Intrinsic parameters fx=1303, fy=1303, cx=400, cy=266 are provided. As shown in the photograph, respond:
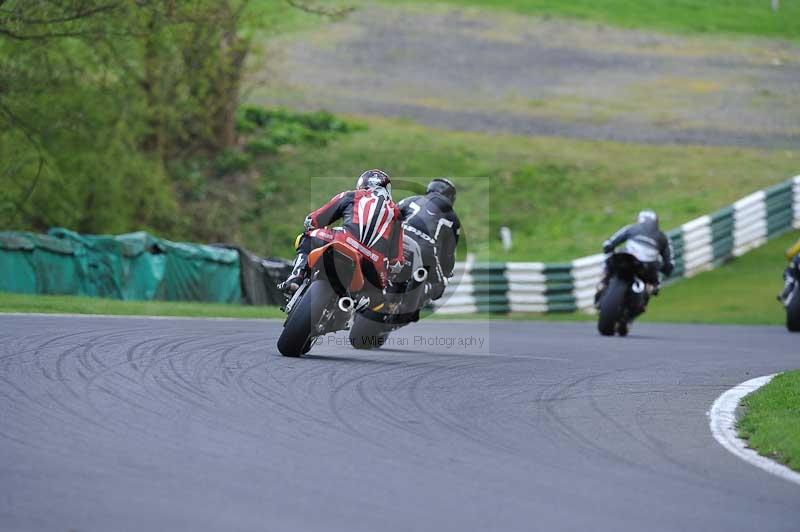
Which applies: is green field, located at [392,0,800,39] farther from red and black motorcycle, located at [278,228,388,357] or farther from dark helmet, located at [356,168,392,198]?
red and black motorcycle, located at [278,228,388,357]

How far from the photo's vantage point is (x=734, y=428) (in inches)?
323

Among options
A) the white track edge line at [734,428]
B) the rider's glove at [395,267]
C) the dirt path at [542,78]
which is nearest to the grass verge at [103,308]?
the rider's glove at [395,267]

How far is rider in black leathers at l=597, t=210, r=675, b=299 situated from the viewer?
56.6 ft

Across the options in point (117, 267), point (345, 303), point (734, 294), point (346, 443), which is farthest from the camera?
point (734, 294)

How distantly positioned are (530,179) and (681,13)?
69.4 feet

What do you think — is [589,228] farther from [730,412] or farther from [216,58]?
[730,412]

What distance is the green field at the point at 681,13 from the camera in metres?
50.3

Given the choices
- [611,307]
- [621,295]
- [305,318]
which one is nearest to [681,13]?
[621,295]

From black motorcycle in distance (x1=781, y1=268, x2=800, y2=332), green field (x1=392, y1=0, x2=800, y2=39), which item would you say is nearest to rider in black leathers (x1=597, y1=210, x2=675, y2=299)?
black motorcycle in distance (x1=781, y1=268, x2=800, y2=332)

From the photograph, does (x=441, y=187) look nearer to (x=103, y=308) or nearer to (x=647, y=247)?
(x=103, y=308)

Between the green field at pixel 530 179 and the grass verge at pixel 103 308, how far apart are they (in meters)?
12.5

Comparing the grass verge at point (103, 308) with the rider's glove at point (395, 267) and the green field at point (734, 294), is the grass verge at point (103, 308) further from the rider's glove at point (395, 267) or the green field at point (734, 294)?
the green field at point (734, 294)

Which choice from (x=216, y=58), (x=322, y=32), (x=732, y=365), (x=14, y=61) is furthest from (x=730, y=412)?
(x=322, y=32)

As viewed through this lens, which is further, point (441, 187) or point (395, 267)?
point (441, 187)
